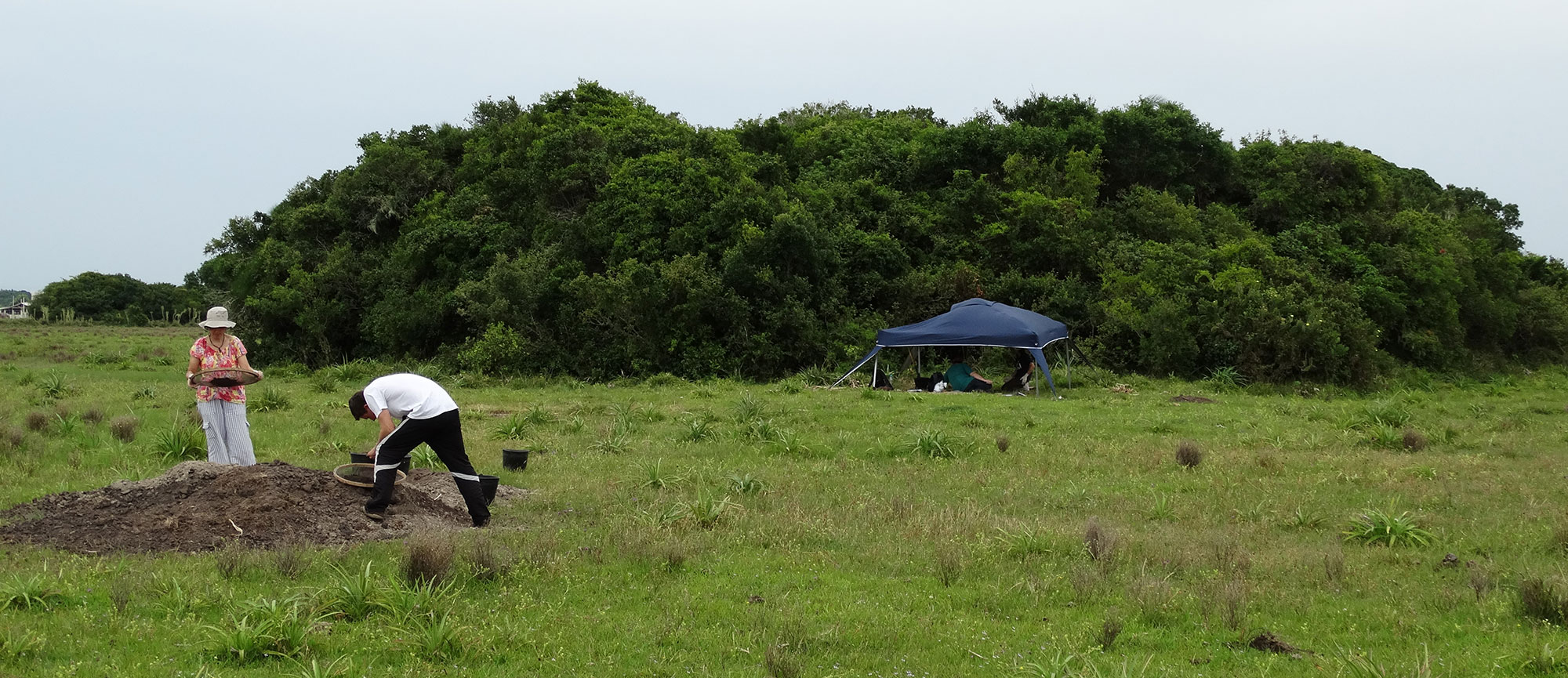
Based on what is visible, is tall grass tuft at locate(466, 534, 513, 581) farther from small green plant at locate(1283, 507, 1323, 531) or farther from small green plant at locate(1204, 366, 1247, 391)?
small green plant at locate(1204, 366, 1247, 391)

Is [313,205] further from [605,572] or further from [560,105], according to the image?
[605,572]

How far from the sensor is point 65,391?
20938 millimetres

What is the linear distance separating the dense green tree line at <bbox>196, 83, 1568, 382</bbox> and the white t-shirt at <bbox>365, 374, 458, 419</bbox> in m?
19.2

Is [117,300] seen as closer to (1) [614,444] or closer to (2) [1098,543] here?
(1) [614,444]

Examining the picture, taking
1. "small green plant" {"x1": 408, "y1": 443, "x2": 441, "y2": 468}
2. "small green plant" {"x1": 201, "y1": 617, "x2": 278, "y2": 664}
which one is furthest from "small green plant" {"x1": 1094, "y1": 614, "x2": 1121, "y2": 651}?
"small green plant" {"x1": 408, "y1": 443, "x2": 441, "y2": 468}

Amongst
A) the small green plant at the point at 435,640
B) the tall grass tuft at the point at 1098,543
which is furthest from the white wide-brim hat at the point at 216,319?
the tall grass tuft at the point at 1098,543

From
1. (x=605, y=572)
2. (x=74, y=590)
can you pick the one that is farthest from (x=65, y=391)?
(x=605, y=572)

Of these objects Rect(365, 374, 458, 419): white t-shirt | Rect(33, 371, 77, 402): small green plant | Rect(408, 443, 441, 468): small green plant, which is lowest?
Rect(408, 443, 441, 468): small green plant

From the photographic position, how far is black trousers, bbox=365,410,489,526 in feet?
28.3

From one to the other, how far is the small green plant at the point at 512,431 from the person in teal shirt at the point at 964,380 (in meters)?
11.4

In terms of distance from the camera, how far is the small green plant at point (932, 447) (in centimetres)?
1367

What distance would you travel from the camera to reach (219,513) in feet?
28.4

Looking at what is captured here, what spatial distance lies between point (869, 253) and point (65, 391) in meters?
20.2

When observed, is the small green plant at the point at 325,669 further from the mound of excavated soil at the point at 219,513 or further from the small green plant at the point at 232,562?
the mound of excavated soil at the point at 219,513
